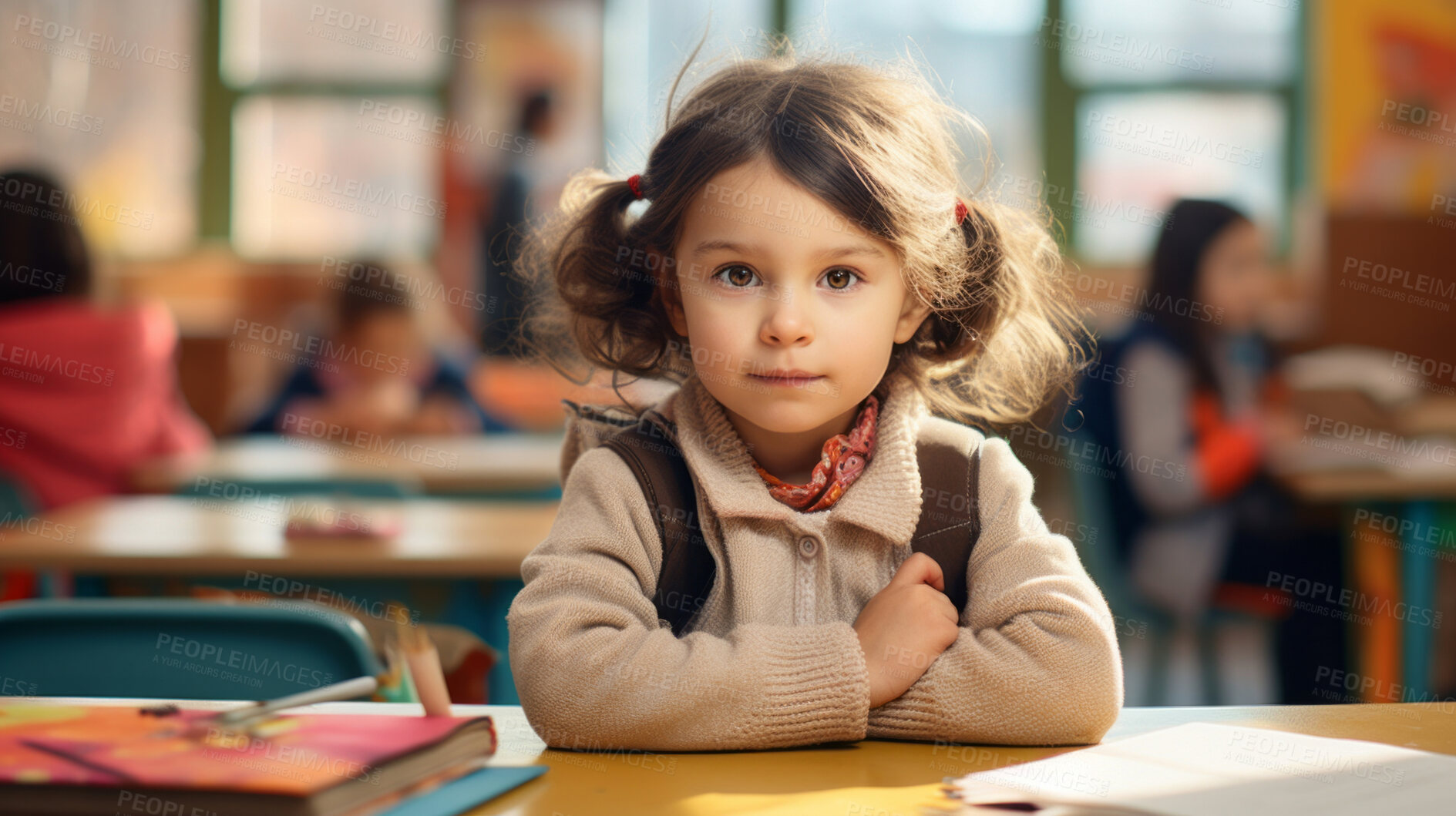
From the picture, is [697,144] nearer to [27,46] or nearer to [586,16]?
[586,16]

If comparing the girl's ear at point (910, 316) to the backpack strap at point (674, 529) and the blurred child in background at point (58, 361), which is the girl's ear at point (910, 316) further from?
the blurred child in background at point (58, 361)

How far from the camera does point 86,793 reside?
65 cm

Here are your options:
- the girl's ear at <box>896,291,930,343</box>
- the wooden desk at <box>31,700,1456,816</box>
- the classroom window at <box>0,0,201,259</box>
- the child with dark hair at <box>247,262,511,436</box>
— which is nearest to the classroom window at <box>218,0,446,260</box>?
the classroom window at <box>0,0,201,259</box>

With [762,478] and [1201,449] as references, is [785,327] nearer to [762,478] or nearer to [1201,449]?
[762,478]

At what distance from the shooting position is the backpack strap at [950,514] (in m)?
0.98

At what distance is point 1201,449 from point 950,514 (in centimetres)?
201

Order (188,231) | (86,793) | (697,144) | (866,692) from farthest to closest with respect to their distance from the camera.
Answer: (188,231), (697,144), (866,692), (86,793)

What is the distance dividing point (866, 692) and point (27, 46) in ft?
23.2

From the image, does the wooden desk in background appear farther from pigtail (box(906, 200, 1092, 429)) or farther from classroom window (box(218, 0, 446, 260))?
classroom window (box(218, 0, 446, 260))

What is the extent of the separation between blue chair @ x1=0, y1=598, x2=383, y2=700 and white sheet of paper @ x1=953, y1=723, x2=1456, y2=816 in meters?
0.68

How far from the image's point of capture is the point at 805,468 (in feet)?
3.49

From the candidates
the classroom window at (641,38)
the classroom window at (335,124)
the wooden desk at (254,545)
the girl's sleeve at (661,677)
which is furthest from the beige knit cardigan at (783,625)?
the classroom window at (335,124)

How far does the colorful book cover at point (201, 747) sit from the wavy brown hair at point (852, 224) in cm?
46

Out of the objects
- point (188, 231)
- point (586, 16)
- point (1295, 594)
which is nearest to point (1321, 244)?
point (1295, 594)
